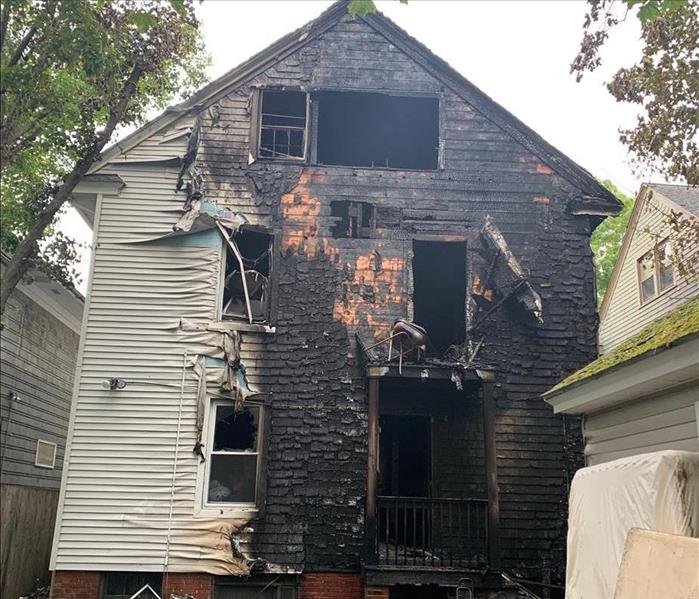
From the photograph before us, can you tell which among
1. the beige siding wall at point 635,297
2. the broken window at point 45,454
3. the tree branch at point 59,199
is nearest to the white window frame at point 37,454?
the broken window at point 45,454

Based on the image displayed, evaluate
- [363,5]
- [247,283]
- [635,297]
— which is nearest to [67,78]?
[247,283]

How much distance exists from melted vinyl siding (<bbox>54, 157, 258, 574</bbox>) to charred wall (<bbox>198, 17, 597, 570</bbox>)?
0.96 meters

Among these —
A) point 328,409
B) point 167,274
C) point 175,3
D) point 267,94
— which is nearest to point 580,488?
point 328,409

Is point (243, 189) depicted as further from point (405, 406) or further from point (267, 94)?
point (405, 406)

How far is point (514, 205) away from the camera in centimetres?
1184

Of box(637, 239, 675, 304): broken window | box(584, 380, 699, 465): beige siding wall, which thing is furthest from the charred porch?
box(637, 239, 675, 304): broken window

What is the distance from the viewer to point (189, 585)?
9.92m

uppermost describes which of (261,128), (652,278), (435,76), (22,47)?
(435,76)

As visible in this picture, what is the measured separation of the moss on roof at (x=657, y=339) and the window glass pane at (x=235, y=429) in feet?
15.7

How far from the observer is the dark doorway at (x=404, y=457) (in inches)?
482

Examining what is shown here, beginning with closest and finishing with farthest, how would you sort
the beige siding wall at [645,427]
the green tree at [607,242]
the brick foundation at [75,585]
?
the beige siding wall at [645,427], the brick foundation at [75,585], the green tree at [607,242]

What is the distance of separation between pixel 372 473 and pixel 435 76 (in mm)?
6881

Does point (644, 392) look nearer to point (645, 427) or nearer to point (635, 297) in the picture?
point (645, 427)

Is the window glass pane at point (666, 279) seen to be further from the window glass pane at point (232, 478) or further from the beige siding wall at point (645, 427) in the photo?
the window glass pane at point (232, 478)
